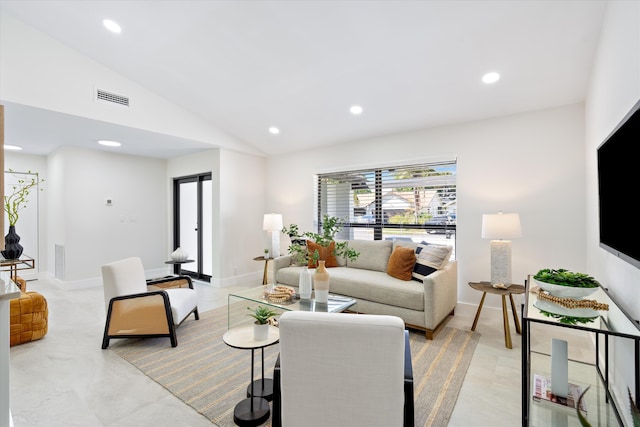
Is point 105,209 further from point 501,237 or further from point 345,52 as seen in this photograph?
point 501,237

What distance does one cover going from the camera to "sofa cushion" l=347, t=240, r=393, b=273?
3.90m

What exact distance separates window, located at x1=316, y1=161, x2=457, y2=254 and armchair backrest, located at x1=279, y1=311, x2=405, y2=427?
3069 millimetres

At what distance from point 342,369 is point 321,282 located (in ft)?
4.24

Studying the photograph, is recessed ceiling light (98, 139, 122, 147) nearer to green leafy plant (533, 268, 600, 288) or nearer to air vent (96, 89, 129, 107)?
air vent (96, 89, 129, 107)

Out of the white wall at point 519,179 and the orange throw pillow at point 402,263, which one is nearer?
the white wall at point 519,179

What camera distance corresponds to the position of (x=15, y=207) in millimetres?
4883

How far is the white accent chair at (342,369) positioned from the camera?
1.16m

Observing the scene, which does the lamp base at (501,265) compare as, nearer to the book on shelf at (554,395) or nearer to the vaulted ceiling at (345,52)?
the book on shelf at (554,395)

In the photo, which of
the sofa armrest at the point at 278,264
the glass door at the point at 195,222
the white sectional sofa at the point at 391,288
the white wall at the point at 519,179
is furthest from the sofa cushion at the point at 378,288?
the glass door at the point at 195,222

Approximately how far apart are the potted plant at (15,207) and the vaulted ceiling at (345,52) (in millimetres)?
1241

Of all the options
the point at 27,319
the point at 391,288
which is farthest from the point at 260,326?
the point at 27,319

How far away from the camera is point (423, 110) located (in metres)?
3.60

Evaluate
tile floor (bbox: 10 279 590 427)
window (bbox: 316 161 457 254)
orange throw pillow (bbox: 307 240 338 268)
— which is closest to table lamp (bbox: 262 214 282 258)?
window (bbox: 316 161 457 254)

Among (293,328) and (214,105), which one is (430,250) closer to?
(293,328)
